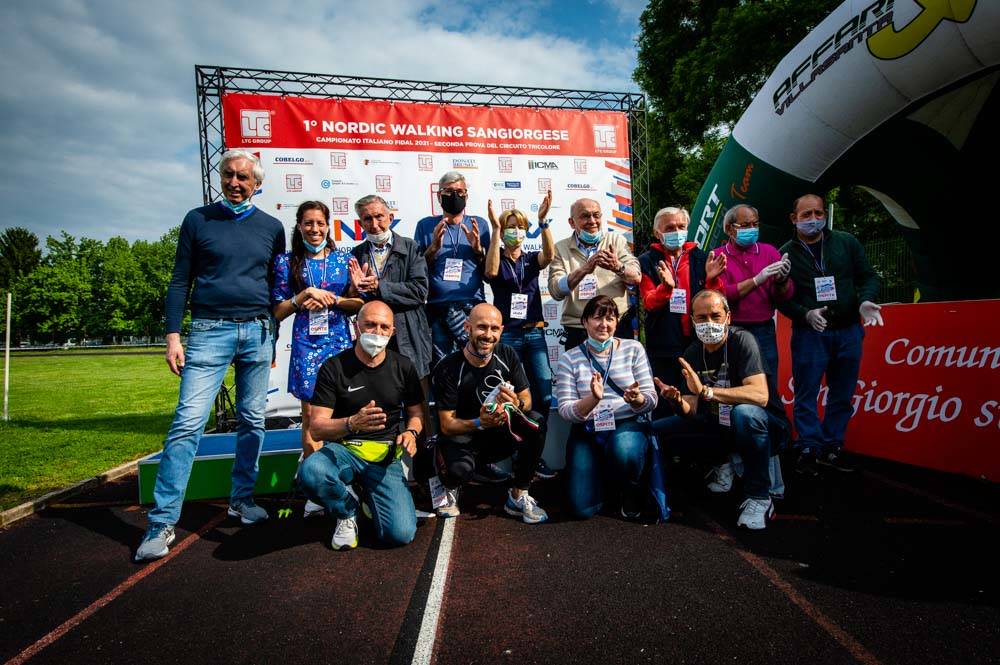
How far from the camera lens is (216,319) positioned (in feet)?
9.86

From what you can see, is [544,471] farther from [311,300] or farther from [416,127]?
[416,127]

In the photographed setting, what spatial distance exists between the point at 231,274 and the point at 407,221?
126 inches

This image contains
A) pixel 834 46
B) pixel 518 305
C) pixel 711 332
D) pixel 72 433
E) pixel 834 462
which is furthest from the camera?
pixel 72 433

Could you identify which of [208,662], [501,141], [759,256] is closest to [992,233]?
[759,256]

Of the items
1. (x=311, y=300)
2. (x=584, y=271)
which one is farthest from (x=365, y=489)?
(x=584, y=271)

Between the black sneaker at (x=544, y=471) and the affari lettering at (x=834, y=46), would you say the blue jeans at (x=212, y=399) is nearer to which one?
the black sneaker at (x=544, y=471)

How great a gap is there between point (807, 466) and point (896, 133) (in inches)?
136

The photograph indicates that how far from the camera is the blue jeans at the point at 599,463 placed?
308 cm

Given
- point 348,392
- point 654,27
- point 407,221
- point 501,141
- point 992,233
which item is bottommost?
point 348,392

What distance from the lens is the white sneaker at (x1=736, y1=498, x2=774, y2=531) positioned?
9.53 ft

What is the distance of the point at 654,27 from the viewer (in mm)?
17266

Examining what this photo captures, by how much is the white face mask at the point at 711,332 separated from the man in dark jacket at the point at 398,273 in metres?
1.83

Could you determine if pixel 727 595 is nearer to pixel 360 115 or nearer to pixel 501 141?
pixel 501 141

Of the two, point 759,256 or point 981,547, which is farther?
point 759,256
